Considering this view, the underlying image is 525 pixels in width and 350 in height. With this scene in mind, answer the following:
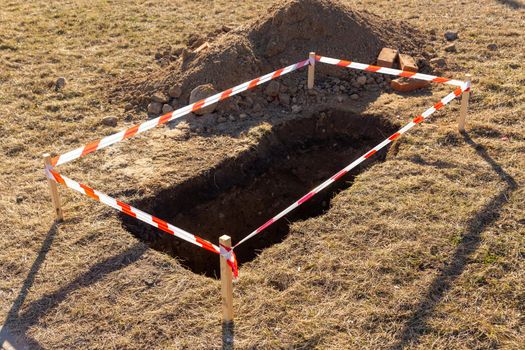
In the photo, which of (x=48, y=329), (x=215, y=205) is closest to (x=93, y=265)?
(x=48, y=329)

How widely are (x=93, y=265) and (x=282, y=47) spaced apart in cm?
466

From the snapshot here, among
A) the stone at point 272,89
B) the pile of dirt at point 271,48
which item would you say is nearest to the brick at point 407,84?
the pile of dirt at point 271,48

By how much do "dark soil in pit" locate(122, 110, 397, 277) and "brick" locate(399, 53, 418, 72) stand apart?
3.72ft

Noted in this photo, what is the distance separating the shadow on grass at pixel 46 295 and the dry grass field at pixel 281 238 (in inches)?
0.6

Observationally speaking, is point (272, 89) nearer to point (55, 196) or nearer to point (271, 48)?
point (271, 48)

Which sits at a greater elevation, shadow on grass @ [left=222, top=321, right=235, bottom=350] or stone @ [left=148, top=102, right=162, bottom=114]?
stone @ [left=148, top=102, right=162, bottom=114]

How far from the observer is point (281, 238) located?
265 inches

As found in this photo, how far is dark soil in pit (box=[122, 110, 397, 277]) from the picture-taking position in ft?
21.4

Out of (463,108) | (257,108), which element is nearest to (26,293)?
(257,108)

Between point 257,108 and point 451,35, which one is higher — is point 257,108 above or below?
below

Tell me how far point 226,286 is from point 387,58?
209 inches

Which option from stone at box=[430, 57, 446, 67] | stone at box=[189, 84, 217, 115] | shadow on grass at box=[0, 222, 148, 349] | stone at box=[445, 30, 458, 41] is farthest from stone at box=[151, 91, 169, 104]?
stone at box=[445, 30, 458, 41]

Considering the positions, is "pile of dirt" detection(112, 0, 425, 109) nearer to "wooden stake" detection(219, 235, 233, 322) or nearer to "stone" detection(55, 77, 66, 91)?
Result: "stone" detection(55, 77, 66, 91)

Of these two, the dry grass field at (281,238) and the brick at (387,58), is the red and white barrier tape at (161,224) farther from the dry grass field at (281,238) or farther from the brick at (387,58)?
the brick at (387,58)
